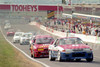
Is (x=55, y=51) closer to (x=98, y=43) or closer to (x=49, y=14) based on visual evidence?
(x=98, y=43)

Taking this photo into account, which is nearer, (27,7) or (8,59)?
(8,59)

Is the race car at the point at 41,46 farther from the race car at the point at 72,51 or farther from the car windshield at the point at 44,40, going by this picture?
the race car at the point at 72,51

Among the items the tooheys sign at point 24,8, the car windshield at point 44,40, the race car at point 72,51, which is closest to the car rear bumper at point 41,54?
the car windshield at point 44,40

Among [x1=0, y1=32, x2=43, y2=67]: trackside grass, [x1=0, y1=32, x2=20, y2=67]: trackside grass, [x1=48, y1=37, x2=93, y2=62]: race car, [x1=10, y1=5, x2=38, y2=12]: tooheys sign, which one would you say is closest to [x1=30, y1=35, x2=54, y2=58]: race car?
[x1=0, y1=32, x2=43, y2=67]: trackside grass

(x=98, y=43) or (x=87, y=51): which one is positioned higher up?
(x=87, y=51)

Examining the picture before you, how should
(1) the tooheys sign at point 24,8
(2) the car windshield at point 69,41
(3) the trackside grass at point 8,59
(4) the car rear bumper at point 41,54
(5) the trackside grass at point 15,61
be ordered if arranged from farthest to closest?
(1) the tooheys sign at point 24,8 < (4) the car rear bumper at point 41,54 < (2) the car windshield at point 69,41 < (5) the trackside grass at point 15,61 < (3) the trackside grass at point 8,59

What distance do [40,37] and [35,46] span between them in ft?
3.12

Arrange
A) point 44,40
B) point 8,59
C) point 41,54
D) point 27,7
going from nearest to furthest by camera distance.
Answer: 1. point 8,59
2. point 41,54
3. point 44,40
4. point 27,7

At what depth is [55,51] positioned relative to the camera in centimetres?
1659

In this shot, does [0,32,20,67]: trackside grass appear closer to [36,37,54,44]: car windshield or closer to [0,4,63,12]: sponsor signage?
[36,37,54,44]: car windshield

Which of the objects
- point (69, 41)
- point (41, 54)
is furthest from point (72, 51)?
point (41, 54)

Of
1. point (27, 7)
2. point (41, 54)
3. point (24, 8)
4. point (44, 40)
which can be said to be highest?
point (44, 40)

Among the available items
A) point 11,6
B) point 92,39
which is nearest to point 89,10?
point 11,6

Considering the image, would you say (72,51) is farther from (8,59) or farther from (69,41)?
A: (8,59)
